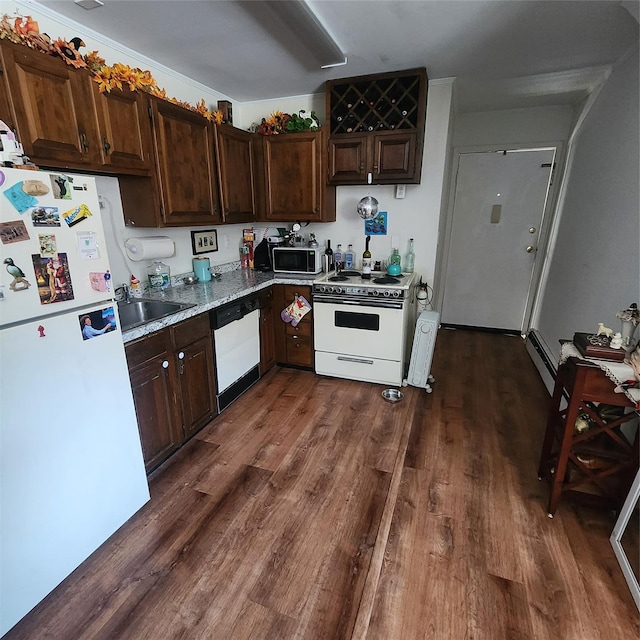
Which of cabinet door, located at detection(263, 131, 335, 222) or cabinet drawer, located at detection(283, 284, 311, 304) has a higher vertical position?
cabinet door, located at detection(263, 131, 335, 222)

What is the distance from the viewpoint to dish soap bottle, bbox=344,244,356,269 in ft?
10.9

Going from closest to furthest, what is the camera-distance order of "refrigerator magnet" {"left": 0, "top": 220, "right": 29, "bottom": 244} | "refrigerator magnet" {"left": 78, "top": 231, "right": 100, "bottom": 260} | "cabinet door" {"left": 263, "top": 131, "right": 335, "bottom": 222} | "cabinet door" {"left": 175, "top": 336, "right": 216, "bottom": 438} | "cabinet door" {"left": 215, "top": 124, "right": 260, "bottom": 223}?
"refrigerator magnet" {"left": 0, "top": 220, "right": 29, "bottom": 244} → "refrigerator magnet" {"left": 78, "top": 231, "right": 100, "bottom": 260} → "cabinet door" {"left": 175, "top": 336, "right": 216, "bottom": 438} → "cabinet door" {"left": 215, "top": 124, "right": 260, "bottom": 223} → "cabinet door" {"left": 263, "top": 131, "right": 335, "bottom": 222}

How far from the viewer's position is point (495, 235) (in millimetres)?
4012

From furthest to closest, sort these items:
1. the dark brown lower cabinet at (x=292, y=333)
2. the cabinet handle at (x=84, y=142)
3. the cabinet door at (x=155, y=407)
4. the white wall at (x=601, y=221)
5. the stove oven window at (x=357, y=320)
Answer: the dark brown lower cabinet at (x=292, y=333) < the stove oven window at (x=357, y=320) < the white wall at (x=601, y=221) < the cabinet door at (x=155, y=407) < the cabinet handle at (x=84, y=142)

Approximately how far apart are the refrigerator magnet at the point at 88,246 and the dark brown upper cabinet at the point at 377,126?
2110mm

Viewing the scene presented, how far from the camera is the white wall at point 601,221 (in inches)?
76.5

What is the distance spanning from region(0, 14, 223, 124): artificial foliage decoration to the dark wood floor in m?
2.13

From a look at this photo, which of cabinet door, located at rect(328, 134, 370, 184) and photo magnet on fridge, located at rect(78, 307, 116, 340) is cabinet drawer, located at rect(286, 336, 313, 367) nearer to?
cabinet door, located at rect(328, 134, 370, 184)

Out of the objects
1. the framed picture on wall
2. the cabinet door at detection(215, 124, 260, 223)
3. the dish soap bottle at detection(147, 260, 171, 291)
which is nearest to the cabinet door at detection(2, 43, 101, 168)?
the dish soap bottle at detection(147, 260, 171, 291)

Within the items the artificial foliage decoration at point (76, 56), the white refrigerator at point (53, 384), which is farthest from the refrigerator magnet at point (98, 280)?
the artificial foliage decoration at point (76, 56)

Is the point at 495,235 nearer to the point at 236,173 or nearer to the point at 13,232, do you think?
the point at 236,173

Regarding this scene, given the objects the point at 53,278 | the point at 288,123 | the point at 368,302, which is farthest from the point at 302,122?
the point at 53,278

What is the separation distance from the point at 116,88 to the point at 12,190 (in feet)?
3.47

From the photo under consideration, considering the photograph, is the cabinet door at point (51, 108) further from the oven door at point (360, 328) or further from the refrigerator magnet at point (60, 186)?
the oven door at point (360, 328)
